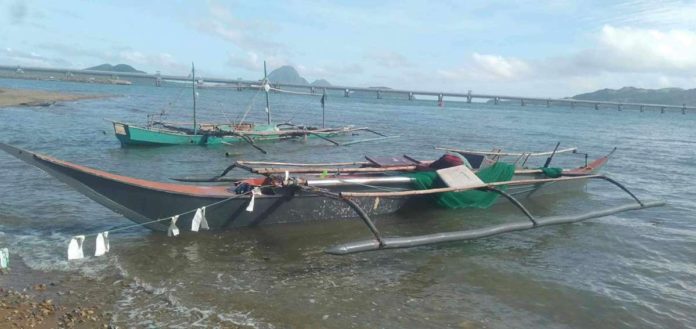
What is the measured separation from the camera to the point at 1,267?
26.2 ft

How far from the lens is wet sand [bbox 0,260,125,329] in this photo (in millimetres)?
6293

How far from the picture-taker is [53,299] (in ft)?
23.2

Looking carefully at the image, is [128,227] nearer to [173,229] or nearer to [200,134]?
[173,229]

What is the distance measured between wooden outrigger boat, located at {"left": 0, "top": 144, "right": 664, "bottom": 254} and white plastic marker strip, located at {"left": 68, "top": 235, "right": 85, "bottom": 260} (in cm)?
139

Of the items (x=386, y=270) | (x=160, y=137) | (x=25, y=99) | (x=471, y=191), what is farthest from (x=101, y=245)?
(x=25, y=99)

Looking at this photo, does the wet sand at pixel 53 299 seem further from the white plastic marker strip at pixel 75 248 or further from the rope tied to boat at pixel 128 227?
the rope tied to boat at pixel 128 227

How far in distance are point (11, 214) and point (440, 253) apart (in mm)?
9469

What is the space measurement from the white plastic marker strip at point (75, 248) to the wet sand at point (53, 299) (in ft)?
1.04

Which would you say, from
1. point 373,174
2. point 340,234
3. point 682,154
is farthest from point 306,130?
point 682,154

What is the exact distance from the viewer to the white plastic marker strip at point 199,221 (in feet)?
30.4

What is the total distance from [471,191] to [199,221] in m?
6.68

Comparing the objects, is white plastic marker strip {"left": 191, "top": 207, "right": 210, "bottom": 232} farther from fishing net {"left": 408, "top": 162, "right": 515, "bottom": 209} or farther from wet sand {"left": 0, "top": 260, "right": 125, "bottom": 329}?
fishing net {"left": 408, "top": 162, "right": 515, "bottom": 209}

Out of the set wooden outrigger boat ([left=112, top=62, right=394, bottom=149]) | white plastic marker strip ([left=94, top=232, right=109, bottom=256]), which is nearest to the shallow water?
white plastic marker strip ([left=94, top=232, right=109, bottom=256])

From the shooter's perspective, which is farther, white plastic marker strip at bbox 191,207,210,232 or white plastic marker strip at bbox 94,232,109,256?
white plastic marker strip at bbox 191,207,210,232
